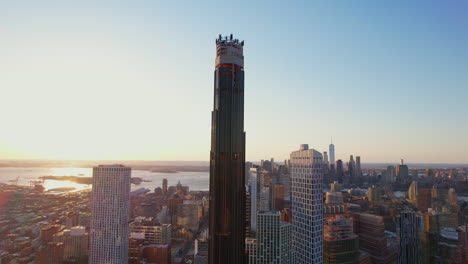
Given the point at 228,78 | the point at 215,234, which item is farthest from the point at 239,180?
the point at 228,78

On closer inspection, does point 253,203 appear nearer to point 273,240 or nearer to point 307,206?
point 273,240

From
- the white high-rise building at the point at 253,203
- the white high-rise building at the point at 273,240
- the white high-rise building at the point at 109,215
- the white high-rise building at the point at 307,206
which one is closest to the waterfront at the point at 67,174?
the white high-rise building at the point at 253,203

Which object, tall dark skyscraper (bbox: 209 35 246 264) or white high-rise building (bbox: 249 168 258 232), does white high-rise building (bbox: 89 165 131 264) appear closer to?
white high-rise building (bbox: 249 168 258 232)

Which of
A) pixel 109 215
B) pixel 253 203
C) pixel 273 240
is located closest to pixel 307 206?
pixel 273 240

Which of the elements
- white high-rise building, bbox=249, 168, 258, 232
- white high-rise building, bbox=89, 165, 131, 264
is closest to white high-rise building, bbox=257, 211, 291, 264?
white high-rise building, bbox=249, 168, 258, 232

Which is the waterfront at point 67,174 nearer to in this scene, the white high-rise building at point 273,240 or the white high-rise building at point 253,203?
the white high-rise building at point 253,203
